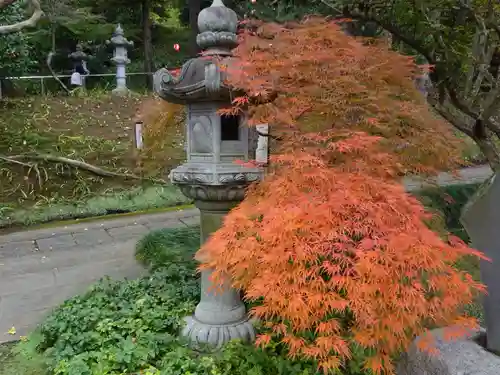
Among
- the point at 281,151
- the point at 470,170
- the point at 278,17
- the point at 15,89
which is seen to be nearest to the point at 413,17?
the point at 278,17

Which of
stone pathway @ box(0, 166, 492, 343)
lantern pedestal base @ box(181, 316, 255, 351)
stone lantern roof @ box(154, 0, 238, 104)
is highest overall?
stone lantern roof @ box(154, 0, 238, 104)

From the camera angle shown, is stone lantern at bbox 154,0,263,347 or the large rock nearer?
the large rock

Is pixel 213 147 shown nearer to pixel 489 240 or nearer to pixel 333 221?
pixel 333 221

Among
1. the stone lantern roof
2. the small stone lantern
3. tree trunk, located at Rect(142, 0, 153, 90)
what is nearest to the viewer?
the stone lantern roof

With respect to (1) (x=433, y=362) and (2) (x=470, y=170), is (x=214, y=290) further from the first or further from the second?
(2) (x=470, y=170)

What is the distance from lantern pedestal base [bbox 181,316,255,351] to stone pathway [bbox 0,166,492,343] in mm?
1556

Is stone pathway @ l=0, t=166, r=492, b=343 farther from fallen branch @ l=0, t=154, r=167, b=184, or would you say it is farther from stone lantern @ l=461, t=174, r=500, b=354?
stone lantern @ l=461, t=174, r=500, b=354

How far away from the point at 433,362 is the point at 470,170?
10575 millimetres

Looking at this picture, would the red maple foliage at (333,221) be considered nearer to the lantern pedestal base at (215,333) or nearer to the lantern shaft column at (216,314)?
the lantern shaft column at (216,314)

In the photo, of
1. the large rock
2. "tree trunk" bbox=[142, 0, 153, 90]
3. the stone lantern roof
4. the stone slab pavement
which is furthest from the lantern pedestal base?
"tree trunk" bbox=[142, 0, 153, 90]

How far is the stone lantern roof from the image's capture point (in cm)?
282

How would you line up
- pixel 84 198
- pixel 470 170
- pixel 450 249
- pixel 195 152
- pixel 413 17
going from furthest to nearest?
pixel 470 170 < pixel 84 198 < pixel 413 17 < pixel 195 152 < pixel 450 249

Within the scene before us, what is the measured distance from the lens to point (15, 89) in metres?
11.7

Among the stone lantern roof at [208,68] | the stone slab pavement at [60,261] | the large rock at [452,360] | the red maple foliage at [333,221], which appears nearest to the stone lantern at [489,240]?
the large rock at [452,360]
